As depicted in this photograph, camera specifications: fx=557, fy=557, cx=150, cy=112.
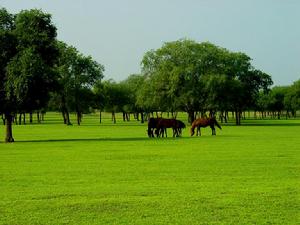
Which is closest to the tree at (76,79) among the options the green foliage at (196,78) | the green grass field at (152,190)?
the green foliage at (196,78)

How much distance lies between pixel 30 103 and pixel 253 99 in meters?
68.0

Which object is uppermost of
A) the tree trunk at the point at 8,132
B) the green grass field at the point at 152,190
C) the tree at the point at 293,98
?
the tree at the point at 293,98

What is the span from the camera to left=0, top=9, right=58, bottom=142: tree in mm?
45406

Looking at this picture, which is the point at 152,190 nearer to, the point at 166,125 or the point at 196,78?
the point at 166,125

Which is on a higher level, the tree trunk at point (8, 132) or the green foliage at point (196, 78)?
the green foliage at point (196, 78)

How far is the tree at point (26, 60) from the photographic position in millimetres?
45406

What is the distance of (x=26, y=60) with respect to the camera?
4553 centimetres

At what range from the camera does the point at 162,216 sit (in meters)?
12.4

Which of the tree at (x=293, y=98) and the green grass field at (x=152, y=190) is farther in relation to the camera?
the tree at (x=293, y=98)

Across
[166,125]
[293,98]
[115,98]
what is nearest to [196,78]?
[166,125]

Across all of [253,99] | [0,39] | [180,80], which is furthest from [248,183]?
[253,99]

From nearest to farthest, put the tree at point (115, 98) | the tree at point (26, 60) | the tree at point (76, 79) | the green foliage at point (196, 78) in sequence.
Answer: the tree at point (26, 60)
the green foliage at point (196, 78)
the tree at point (76, 79)
the tree at point (115, 98)

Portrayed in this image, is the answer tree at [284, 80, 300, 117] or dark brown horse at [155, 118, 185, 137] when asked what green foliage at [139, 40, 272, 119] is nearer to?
dark brown horse at [155, 118, 185, 137]

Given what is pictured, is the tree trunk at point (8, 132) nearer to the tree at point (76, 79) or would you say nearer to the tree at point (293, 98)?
the tree at point (76, 79)
